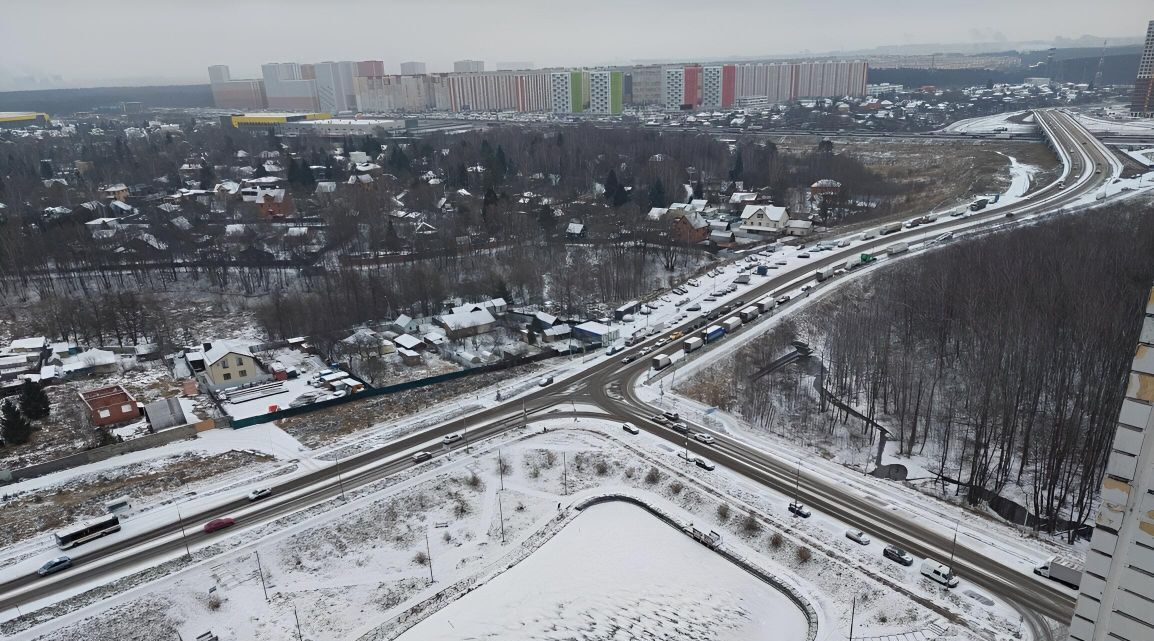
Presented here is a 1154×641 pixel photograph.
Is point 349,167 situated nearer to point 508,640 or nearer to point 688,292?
point 688,292

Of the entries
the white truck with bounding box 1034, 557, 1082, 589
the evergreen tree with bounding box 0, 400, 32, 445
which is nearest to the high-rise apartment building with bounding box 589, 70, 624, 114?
the evergreen tree with bounding box 0, 400, 32, 445

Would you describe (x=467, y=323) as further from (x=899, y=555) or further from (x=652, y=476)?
(x=899, y=555)

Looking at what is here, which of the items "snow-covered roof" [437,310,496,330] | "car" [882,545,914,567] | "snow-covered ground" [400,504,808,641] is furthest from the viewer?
"snow-covered roof" [437,310,496,330]

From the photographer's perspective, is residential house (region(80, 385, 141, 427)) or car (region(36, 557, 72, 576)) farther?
residential house (region(80, 385, 141, 427))

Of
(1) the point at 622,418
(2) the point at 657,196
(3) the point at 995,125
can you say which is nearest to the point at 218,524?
(1) the point at 622,418

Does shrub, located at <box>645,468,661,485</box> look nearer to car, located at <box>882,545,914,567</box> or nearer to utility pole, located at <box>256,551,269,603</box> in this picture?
car, located at <box>882,545,914,567</box>

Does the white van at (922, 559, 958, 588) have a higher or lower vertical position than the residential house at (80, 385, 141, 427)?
lower

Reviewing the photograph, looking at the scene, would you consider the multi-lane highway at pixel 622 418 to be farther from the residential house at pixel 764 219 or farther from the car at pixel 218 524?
the residential house at pixel 764 219
